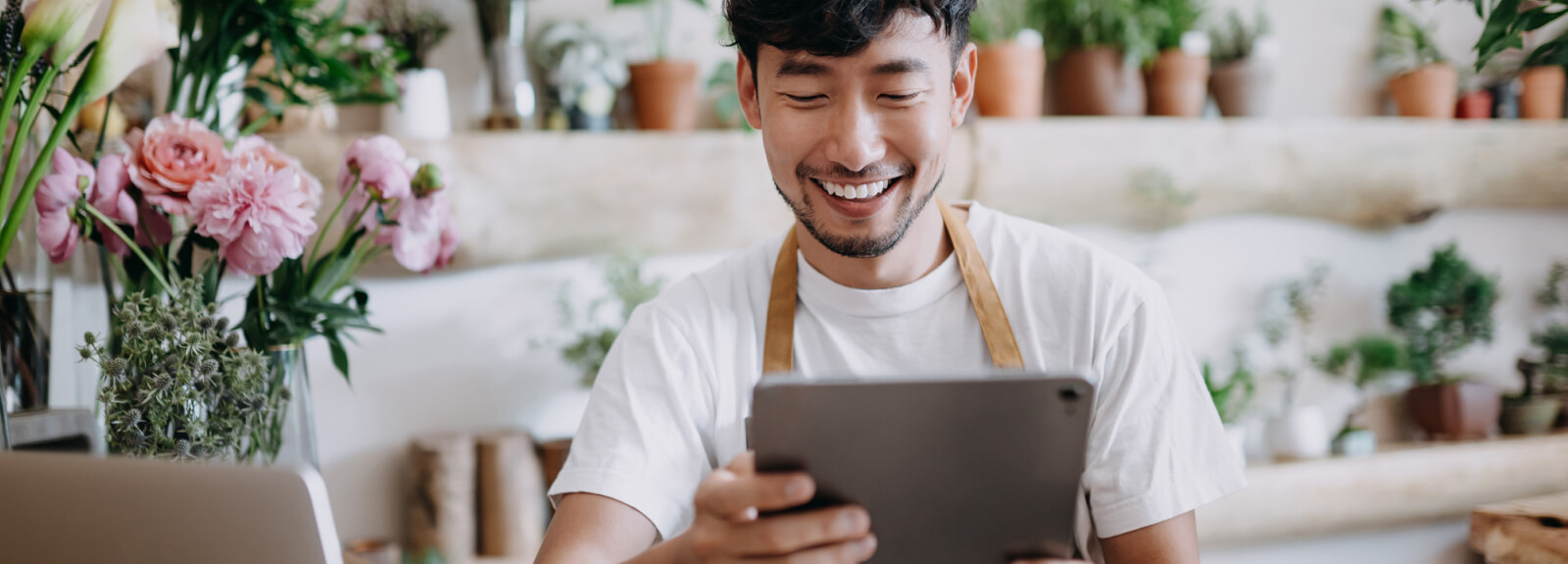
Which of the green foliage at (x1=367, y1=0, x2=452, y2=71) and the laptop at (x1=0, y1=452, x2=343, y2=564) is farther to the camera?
the green foliage at (x1=367, y1=0, x2=452, y2=71)

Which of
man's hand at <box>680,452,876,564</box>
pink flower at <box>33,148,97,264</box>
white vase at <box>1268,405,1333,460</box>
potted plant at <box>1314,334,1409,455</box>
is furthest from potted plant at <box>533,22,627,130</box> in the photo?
potted plant at <box>1314,334,1409,455</box>

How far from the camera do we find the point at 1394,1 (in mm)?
2820

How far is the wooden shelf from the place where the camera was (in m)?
2.33

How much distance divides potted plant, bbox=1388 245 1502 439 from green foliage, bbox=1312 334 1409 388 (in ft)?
0.18

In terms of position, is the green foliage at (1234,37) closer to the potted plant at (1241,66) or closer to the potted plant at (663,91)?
the potted plant at (1241,66)

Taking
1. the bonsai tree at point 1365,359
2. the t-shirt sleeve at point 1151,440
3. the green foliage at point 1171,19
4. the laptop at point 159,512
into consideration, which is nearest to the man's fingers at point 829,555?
the laptop at point 159,512

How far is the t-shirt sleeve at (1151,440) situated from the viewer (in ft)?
3.57

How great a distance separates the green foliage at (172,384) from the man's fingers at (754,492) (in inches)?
25.0

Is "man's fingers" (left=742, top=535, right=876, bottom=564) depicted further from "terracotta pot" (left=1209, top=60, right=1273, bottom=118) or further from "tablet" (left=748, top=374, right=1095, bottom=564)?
"terracotta pot" (left=1209, top=60, right=1273, bottom=118)

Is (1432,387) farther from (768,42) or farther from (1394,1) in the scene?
(768,42)

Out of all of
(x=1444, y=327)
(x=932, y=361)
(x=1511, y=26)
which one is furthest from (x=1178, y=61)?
(x=932, y=361)

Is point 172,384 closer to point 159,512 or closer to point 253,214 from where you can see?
point 253,214

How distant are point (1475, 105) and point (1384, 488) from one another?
1.06 meters

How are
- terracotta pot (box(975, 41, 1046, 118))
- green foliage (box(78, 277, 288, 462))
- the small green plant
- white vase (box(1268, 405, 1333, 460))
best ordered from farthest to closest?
white vase (box(1268, 405, 1333, 460))
terracotta pot (box(975, 41, 1046, 118))
the small green plant
green foliage (box(78, 277, 288, 462))
